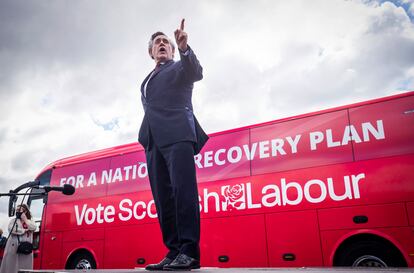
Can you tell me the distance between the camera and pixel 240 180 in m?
5.97

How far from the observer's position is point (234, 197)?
19.6 feet

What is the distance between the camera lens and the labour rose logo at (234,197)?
5.89 meters

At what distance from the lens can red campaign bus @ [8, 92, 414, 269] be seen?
493 centimetres

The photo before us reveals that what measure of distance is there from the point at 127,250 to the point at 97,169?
187cm

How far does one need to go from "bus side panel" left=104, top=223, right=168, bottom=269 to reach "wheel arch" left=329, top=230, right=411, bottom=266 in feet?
9.30

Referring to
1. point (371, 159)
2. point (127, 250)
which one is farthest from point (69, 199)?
point (371, 159)

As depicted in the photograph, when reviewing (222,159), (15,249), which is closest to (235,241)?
(222,159)

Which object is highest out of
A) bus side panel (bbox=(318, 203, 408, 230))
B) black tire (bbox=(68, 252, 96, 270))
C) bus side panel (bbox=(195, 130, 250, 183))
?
bus side panel (bbox=(195, 130, 250, 183))

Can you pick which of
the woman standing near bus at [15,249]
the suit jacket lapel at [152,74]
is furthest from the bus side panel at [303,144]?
the woman standing near bus at [15,249]

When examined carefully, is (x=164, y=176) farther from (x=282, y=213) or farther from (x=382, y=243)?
(x=382, y=243)

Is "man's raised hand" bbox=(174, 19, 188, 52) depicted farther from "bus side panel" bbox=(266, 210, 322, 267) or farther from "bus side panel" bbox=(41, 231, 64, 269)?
"bus side panel" bbox=(41, 231, 64, 269)

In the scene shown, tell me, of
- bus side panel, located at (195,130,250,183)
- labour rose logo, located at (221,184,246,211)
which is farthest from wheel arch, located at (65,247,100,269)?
labour rose logo, located at (221,184,246,211)

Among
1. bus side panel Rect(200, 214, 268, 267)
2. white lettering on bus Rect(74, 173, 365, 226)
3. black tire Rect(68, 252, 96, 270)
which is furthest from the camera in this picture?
black tire Rect(68, 252, 96, 270)

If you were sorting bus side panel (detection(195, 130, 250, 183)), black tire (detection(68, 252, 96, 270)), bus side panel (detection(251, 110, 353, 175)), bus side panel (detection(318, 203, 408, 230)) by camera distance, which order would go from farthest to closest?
black tire (detection(68, 252, 96, 270)), bus side panel (detection(195, 130, 250, 183)), bus side panel (detection(251, 110, 353, 175)), bus side panel (detection(318, 203, 408, 230))
